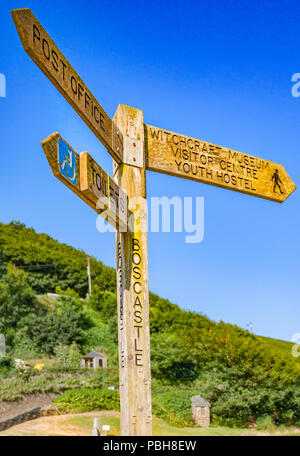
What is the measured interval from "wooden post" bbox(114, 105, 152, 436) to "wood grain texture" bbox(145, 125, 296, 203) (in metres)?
0.17

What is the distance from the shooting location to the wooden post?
297 cm

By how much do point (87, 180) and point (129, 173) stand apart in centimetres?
72

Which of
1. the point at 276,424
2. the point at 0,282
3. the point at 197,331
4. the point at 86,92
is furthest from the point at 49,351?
the point at 86,92

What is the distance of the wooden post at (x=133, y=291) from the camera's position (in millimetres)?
2969

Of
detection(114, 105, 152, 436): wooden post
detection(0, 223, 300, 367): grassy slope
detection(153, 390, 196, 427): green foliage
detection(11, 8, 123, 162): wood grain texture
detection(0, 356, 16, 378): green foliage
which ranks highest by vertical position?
detection(0, 223, 300, 367): grassy slope

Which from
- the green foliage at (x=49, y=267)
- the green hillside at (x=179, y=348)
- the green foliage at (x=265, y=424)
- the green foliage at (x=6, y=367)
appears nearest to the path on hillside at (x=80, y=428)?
the green foliage at (x=265, y=424)

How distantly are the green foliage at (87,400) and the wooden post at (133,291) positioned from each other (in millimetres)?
13180

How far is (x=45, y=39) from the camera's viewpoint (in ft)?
8.48

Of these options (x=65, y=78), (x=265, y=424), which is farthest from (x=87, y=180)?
(x=265, y=424)

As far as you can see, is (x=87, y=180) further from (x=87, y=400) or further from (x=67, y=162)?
(x=87, y=400)

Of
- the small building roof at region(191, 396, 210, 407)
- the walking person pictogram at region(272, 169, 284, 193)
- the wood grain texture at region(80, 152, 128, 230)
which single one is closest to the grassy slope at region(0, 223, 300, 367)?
the small building roof at region(191, 396, 210, 407)

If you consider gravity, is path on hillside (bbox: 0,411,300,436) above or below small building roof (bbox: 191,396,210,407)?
below

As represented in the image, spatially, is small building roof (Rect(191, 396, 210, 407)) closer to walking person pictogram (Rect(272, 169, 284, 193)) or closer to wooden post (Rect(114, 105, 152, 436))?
walking person pictogram (Rect(272, 169, 284, 193))
